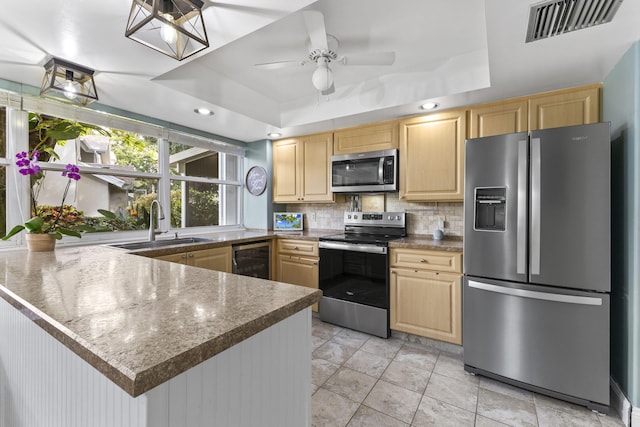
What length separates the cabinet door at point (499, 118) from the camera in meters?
2.32

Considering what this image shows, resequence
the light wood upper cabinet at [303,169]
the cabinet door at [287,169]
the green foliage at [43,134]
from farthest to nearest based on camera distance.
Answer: the cabinet door at [287,169]
the light wood upper cabinet at [303,169]
the green foliage at [43,134]

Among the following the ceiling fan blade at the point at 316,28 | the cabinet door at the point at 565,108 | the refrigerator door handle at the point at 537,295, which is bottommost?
the refrigerator door handle at the point at 537,295

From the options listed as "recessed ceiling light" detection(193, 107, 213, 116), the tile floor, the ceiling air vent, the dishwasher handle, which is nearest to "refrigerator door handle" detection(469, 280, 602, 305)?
the tile floor

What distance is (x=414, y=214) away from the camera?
311cm

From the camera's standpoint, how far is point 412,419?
165cm

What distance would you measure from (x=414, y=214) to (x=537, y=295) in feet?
4.64

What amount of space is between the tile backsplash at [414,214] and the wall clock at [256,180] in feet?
2.35

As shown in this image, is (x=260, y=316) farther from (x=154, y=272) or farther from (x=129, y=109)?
(x=129, y=109)

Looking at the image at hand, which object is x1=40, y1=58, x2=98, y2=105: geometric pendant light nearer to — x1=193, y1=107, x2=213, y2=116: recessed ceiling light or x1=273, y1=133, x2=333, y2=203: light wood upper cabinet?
x1=193, y1=107, x2=213, y2=116: recessed ceiling light

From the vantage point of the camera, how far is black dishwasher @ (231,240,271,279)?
117 inches

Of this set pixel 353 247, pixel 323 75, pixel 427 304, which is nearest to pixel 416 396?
pixel 427 304

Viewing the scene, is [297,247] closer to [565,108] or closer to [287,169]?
[287,169]

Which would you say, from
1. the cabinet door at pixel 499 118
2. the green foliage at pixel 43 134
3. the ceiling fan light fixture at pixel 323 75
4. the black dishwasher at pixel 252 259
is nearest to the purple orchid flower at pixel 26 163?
the green foliage at pixel 43 134

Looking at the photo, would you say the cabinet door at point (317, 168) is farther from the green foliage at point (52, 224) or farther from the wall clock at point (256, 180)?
the green foliage at point (52, 224)
